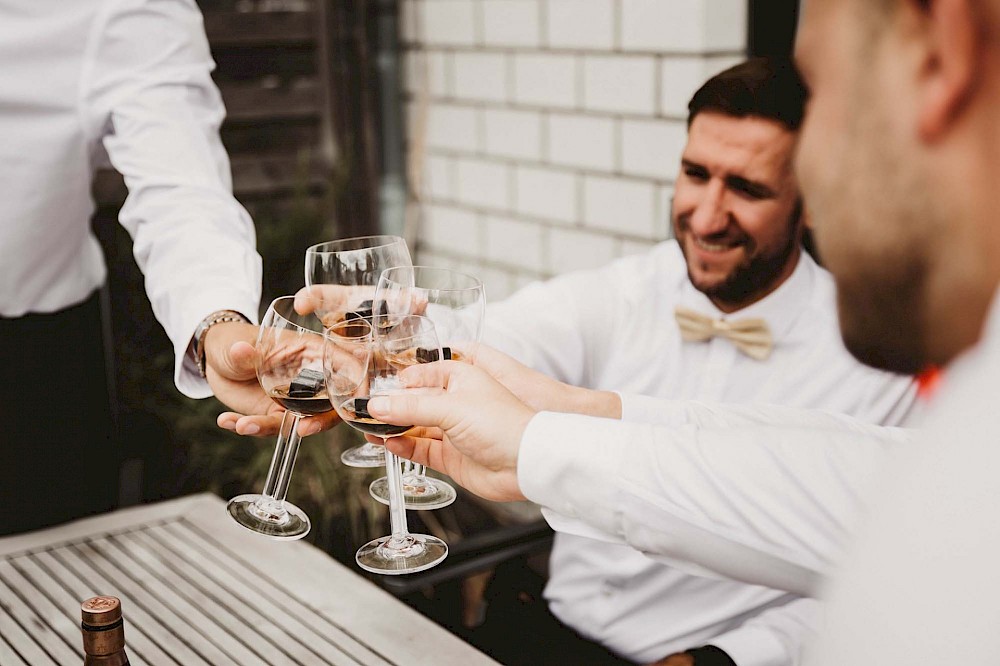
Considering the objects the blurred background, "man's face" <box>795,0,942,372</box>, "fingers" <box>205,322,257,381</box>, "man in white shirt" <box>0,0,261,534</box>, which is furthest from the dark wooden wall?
"man's face" <box>795,0,942,372</box>

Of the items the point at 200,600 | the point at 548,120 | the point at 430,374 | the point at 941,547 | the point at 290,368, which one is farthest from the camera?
the point at 548,120

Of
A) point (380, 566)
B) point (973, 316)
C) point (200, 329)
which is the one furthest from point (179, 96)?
point (973, 316)

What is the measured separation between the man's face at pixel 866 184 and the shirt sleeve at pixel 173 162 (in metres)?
1.01

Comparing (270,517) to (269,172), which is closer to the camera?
(270,517)

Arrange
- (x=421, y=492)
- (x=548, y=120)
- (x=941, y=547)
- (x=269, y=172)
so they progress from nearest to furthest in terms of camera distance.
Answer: (x=941, y=547) < (x=421, y=492) < (x=548, y=120) < (x=269, y=172)

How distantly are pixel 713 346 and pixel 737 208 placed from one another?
0.79 ft

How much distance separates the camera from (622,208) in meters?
2.55

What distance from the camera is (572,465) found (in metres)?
1.03

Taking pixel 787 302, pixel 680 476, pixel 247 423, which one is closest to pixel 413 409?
pixel 680 476

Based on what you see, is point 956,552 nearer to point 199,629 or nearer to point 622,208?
point 199,629

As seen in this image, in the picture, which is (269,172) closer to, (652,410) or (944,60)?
(652,410)

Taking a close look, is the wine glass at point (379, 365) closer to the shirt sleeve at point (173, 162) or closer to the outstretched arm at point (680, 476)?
the outstretched arm at point (680, 476)

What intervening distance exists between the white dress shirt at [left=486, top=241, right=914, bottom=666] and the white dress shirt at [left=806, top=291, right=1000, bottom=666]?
0.75m

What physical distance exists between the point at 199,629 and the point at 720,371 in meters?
0.95
